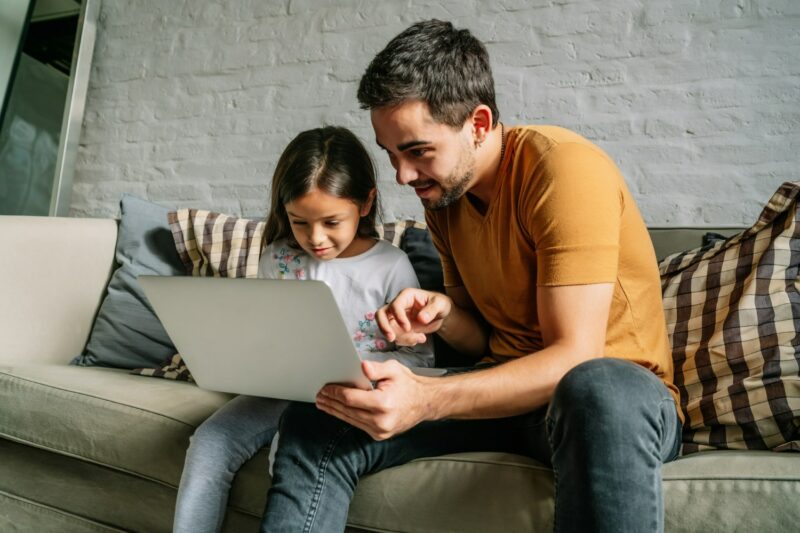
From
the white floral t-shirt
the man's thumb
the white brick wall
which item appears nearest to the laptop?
the man's thumb

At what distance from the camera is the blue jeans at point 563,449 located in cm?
68

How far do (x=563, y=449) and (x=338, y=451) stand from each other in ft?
1.10

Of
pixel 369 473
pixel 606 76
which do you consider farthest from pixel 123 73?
pixel 369 473

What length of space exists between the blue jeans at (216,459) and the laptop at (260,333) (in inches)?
4.6

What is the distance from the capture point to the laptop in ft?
2.61

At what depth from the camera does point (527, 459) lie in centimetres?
91

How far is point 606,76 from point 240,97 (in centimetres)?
121

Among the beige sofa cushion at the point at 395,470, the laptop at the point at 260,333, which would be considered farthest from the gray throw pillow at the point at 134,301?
the laptop at the point at 260,333

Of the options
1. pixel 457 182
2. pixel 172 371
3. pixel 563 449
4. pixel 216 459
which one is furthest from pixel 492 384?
pixel 172 371

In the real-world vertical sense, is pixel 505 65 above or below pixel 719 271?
above

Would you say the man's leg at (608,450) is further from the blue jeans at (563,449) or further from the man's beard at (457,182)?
the man's beard at (457,182)

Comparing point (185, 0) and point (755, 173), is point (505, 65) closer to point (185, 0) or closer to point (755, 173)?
point (755, 173)

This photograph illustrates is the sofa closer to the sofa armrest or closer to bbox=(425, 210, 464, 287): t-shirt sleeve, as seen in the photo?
the sofa armrest

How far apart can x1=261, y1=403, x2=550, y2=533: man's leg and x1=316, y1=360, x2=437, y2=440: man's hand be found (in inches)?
3.4
